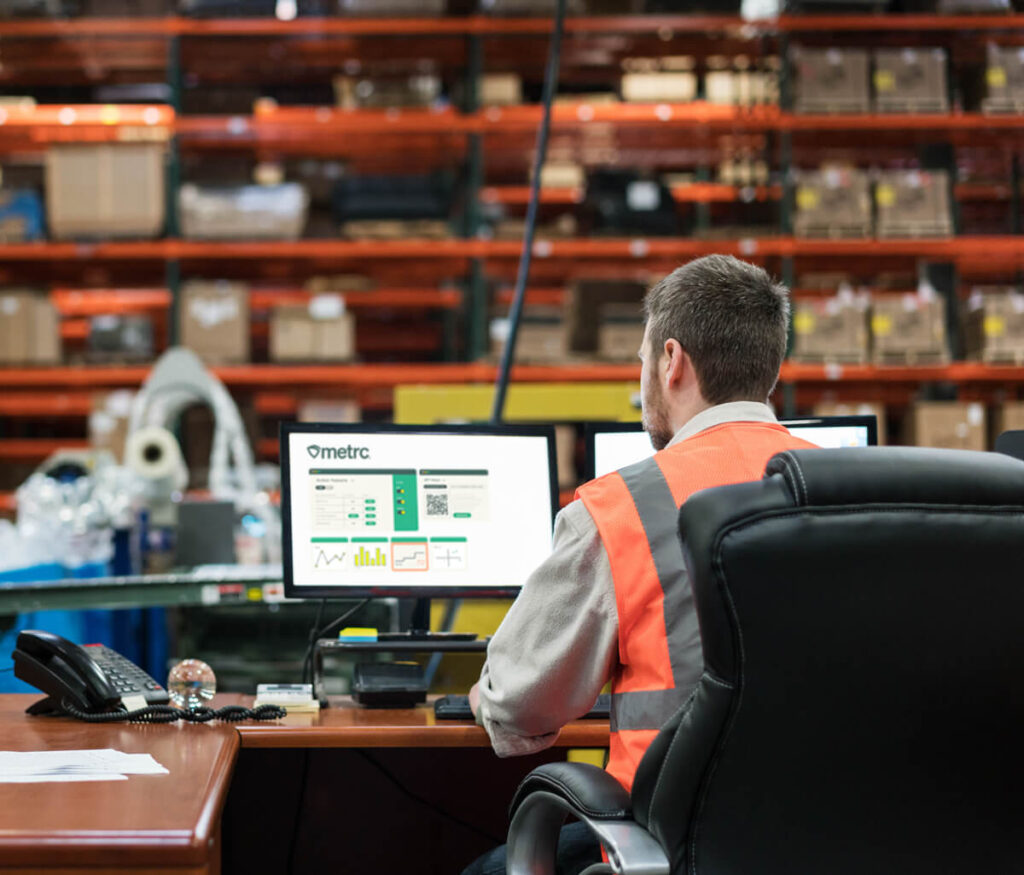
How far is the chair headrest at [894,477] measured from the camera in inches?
34.6

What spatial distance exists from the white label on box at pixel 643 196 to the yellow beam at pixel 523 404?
74.8 inches

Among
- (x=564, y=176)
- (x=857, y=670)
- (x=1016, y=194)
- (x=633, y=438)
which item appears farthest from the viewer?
(x=1016, y=194)

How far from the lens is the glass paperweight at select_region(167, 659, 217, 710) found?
63.3 inches

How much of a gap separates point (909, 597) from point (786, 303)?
0.54 metres

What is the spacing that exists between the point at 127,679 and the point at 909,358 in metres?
3.88

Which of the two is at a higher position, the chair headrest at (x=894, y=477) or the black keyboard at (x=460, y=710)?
the chair headrest at (x=894, y=477)

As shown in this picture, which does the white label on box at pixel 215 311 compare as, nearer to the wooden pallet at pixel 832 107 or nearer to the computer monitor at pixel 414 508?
the wooden pallet at pixel 832 107

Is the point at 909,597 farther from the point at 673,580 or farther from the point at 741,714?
the point at 673,580

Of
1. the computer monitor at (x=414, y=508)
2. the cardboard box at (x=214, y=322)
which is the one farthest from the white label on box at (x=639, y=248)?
the computer monitor at (x=414, y=508)

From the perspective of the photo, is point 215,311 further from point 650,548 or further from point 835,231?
point 650,548

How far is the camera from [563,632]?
46.0 inches

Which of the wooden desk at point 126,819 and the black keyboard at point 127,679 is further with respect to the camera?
the black keyboard at point 127,679

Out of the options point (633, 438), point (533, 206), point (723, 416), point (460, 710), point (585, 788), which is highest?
point (533, 206)

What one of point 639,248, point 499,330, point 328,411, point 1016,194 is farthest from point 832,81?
point 328,411
